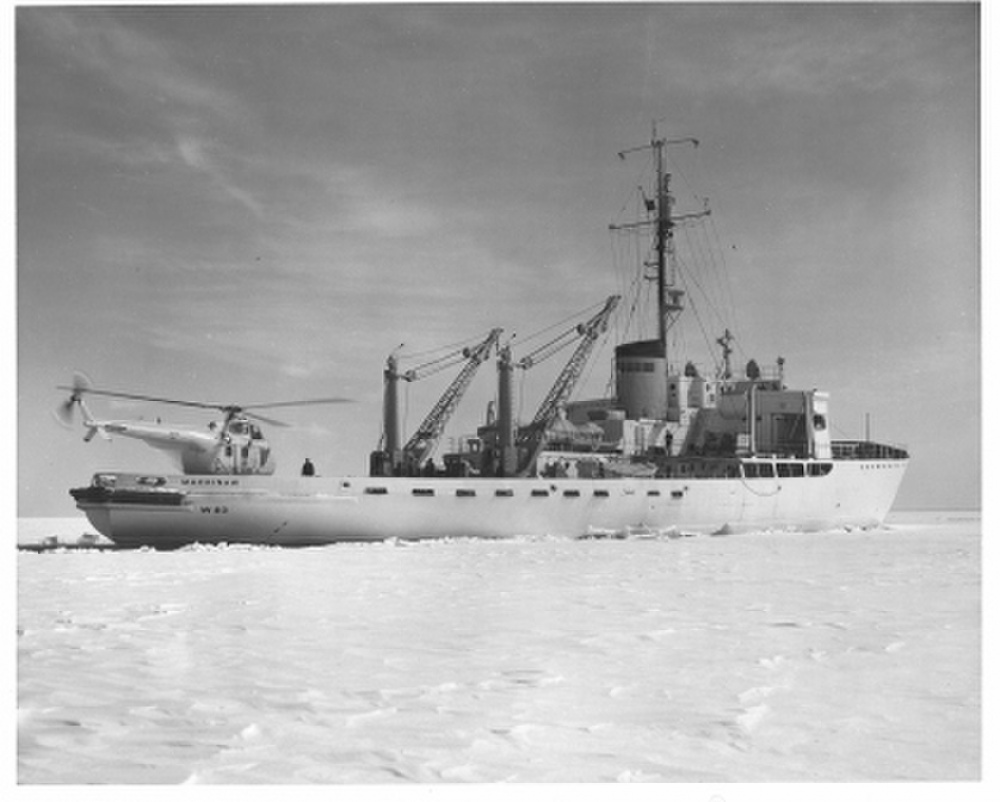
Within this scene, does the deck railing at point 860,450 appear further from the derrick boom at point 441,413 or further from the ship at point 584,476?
the derrick boom at point 441,413

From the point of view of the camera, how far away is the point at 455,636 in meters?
9.96

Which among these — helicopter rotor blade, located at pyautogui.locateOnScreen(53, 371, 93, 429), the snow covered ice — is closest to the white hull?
helicopter rotor blade, located at pyautogui.locateOnScreen(53, 371, 93, 429)

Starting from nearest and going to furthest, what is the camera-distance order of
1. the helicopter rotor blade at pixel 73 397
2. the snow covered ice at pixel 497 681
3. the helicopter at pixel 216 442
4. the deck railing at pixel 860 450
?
the snow covered ice at pixel 497 681 → the helicopter rotor blade at pixel 73 397 → the helicopter at pixel 216 442 → the deck railing at pixel 860 450

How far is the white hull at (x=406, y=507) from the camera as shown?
22.5m

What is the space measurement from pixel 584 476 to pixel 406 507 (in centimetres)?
704

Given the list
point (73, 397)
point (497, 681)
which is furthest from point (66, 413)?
point (497, 681)

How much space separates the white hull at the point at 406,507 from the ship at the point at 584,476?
4 centimetres

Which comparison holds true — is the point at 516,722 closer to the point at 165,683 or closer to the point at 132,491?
the point at 165,683

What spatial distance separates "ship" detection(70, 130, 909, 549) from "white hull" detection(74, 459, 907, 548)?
4cm

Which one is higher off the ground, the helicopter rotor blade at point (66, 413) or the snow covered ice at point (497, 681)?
the helicopter rotor blade at point (66, 413)

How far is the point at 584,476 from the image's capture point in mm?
28766

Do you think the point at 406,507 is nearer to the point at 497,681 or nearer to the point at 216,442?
the point at 216,442

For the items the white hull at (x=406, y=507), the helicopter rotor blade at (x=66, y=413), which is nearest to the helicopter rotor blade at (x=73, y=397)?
the helicopter rotor blade at (x=66, y=413)
